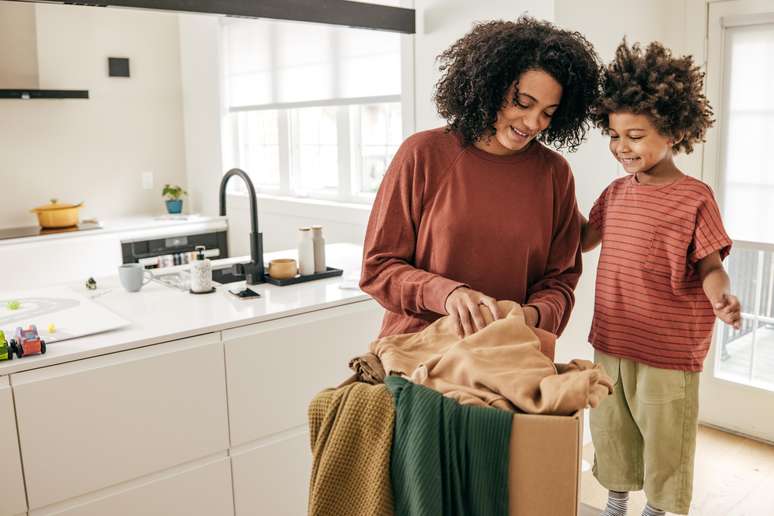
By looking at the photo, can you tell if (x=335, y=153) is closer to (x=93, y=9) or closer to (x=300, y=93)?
(x=300, y=93)

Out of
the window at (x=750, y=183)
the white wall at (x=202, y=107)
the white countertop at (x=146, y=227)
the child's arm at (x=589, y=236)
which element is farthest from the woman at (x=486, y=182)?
the white wall at (x=202, y=107)

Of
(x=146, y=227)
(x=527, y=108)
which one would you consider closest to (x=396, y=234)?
(x=527, y=108)

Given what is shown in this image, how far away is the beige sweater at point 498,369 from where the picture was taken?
981 mm

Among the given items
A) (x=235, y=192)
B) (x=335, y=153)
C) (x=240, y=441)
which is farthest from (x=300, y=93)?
(x=240, y=441)

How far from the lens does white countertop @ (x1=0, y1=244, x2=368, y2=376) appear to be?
1.86 metres

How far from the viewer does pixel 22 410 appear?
1.74 m

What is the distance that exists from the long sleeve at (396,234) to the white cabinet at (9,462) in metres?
0.96

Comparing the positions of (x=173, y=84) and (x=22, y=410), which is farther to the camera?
(x=173, y=84)

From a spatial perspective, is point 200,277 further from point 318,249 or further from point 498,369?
point 498,369

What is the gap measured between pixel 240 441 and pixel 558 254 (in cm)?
117

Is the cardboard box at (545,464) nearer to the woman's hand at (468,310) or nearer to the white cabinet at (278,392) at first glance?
the woman's hand at (468,310)

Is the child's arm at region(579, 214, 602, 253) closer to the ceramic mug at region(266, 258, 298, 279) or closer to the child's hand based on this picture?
the child's hand

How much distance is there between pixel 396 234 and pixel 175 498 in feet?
3.74

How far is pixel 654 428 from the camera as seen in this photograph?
1859mm
